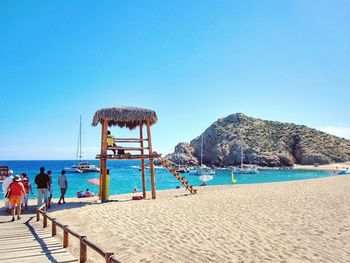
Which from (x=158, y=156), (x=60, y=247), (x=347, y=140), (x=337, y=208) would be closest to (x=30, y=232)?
(x=60, y=247)

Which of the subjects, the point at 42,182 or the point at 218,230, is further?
the point at 42,182

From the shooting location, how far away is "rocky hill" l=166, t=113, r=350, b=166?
108m

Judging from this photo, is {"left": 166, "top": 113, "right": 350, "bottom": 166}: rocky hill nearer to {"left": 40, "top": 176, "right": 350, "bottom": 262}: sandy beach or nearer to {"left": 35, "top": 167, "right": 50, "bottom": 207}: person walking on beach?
{"left": 40, "top": 176, "right": 350, "bottom": 262}: sandy beach

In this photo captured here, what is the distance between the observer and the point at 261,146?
374ft

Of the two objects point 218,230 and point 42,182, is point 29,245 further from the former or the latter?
point 42,182

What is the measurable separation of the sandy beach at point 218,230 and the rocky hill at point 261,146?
93.9 metres

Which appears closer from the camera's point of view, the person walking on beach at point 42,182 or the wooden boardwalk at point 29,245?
the wooden boardwalk at point 29,245

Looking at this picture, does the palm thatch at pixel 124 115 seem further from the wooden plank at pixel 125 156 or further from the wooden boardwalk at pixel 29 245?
the wooden boardwalk at pixel 29 245

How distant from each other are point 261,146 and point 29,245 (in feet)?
366

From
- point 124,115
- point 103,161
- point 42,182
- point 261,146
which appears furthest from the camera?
point 261,146

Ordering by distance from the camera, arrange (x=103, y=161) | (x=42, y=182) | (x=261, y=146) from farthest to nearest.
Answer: (x=261, y=146) → (x=103, y=161) → (x=42, y=182)

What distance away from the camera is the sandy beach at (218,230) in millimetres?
7348

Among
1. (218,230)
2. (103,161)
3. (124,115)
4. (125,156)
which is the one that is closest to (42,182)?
(103,161)

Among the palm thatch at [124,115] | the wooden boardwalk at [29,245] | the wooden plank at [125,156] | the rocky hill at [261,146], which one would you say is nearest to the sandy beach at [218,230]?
the wooden boardwalk at [29,245]
